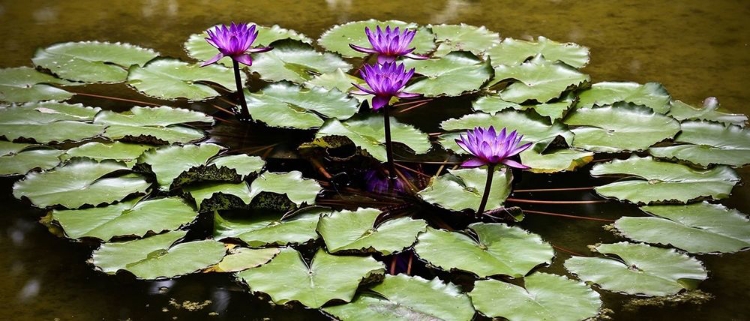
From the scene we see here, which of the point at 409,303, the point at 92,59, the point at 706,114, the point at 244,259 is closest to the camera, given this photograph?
the point at 409,303

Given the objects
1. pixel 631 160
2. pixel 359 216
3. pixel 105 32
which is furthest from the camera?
pixel 105 32

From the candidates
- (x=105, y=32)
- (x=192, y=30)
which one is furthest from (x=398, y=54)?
(x=105, y=32)

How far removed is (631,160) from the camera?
2.32 m

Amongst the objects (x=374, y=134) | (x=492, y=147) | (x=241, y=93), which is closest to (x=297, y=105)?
(x=241, y=93)

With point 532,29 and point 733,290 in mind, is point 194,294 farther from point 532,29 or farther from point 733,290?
point 532,29

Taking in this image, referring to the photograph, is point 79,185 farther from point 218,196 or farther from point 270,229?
point 270,229

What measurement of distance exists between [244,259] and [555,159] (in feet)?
2.85

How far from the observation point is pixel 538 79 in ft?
8.83

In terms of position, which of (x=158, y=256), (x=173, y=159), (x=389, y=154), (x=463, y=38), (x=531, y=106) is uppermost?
(x=463, y=38)

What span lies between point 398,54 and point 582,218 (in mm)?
641

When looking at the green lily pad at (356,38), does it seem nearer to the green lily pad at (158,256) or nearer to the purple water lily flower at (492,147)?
the purple water lily flower at (492,147)

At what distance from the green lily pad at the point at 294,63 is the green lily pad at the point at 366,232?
783mm

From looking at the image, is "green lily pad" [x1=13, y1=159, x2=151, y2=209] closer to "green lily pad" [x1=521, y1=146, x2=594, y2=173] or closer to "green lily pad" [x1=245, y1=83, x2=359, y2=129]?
"green lily pad" [x1=245, y1=83, x2=359, y2=129]

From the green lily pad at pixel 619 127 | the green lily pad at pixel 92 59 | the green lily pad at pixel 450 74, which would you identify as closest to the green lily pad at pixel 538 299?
the green lily pad at pixel 619 127
